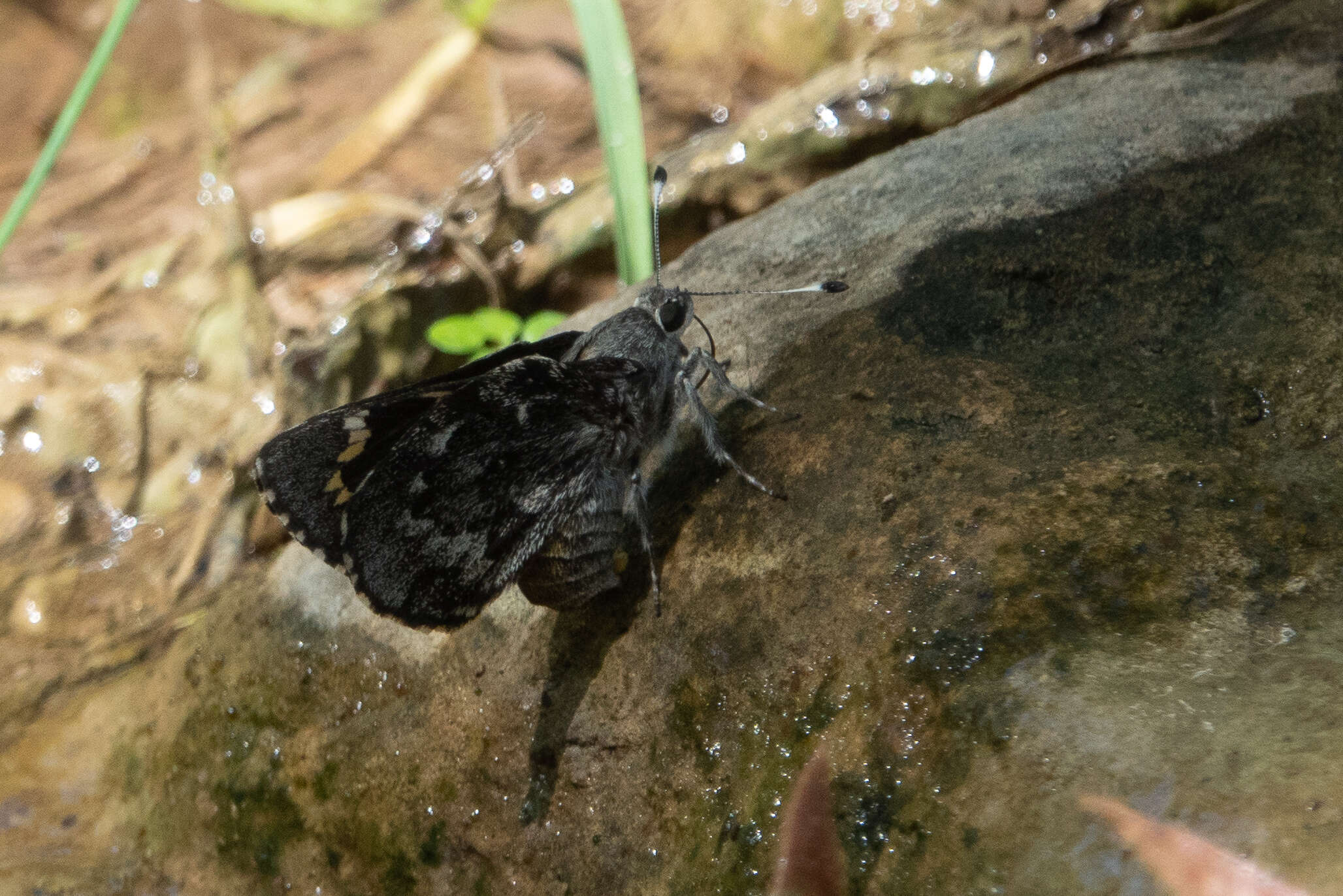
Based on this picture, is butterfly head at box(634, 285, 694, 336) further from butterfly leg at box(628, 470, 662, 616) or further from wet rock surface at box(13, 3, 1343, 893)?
butterfly leg at box(628, 470, 662, 616)

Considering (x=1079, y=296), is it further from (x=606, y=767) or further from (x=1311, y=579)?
(x=606, y=767)

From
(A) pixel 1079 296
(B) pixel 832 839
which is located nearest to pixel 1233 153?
(A) pixel 1079 296

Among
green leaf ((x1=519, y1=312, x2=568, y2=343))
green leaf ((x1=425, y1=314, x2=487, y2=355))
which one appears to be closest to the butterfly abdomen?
green leaf ((x1=425, y1=314, x2=487, y2=355))

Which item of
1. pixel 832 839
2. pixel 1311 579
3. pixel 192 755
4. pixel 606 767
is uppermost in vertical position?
pixel 1311 579

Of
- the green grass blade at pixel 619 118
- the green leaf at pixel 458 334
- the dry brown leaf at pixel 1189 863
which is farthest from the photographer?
the green leaf at pixel 458 334

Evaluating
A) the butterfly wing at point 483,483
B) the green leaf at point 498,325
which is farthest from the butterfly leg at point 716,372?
the green leaf at point 498,325

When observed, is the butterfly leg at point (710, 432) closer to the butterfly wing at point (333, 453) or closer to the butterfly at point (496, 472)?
the butterfly at point (496, 472)
